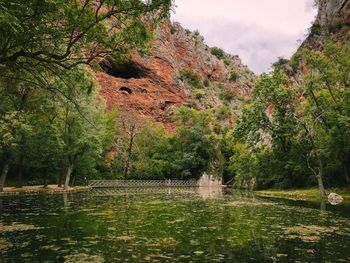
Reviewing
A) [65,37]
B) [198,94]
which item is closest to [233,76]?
[198,94]

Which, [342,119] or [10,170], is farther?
[10,170]

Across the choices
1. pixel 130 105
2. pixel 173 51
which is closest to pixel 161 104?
pixel 130 105

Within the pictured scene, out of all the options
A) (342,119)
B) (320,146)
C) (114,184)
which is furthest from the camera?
(114,184)

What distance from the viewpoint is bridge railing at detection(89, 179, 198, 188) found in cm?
6028

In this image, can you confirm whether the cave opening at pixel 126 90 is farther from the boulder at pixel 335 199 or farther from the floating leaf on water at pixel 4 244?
the floating leaf on water at pixel 4 244

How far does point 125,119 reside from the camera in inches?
2827

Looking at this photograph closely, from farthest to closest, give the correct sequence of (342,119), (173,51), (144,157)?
(173,51) → (144,157) → (342,119)

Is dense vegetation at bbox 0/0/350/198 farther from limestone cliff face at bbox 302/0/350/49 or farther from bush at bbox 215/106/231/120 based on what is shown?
bush at bbox 215/106/231/120

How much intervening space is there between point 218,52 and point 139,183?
249 feet

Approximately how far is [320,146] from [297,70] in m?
26.8

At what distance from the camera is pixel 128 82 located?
93.7 m

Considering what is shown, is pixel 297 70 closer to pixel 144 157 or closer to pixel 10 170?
pixel 144 157

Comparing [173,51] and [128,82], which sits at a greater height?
[173,51]

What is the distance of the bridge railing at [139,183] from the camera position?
60.3 m
